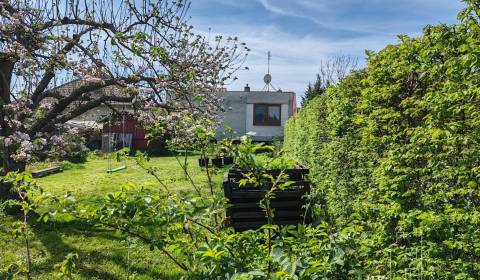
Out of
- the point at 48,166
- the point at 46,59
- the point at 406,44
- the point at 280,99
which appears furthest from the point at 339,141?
the point at 280,99

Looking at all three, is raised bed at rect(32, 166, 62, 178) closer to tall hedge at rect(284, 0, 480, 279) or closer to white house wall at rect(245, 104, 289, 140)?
tall hedge at rect(284, 0, 480, 279)

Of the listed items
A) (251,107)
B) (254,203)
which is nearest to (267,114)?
(251,107)

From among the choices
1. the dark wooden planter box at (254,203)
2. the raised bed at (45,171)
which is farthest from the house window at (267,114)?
the dark wooden planter box at (254,203)

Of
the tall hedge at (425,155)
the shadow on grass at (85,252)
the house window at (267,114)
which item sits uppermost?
the house window at (267,114)

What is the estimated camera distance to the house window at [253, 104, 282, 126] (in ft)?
117

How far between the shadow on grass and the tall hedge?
2867 millimetres

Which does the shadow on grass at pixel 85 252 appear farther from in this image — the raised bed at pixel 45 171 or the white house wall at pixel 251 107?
the white house wall at pixel 251 107

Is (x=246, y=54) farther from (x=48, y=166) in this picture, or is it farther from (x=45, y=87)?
(x=48, y=166)

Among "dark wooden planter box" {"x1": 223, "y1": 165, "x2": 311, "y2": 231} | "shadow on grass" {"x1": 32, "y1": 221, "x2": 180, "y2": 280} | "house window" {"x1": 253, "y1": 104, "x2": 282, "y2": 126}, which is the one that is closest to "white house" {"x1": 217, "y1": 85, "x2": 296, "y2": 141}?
"house window" {"x1": 253, "y1": 104, "x2": 282, "y2": 126}

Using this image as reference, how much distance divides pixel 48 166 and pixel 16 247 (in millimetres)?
11583

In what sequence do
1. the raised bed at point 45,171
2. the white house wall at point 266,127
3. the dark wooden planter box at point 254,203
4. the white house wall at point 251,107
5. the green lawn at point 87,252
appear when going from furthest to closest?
the white house wall at point 251,107
the white house wall at point 266,127
the raised bed at point 45,171
the dark wooden planter box at point 254,203
the green lawn at point 87,252

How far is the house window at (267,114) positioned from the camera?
1399 inches

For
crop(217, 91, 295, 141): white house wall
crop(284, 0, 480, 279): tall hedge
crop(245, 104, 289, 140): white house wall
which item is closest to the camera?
crop(284, 0, 480, 279): tall hedge

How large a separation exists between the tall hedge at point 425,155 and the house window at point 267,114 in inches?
1202
